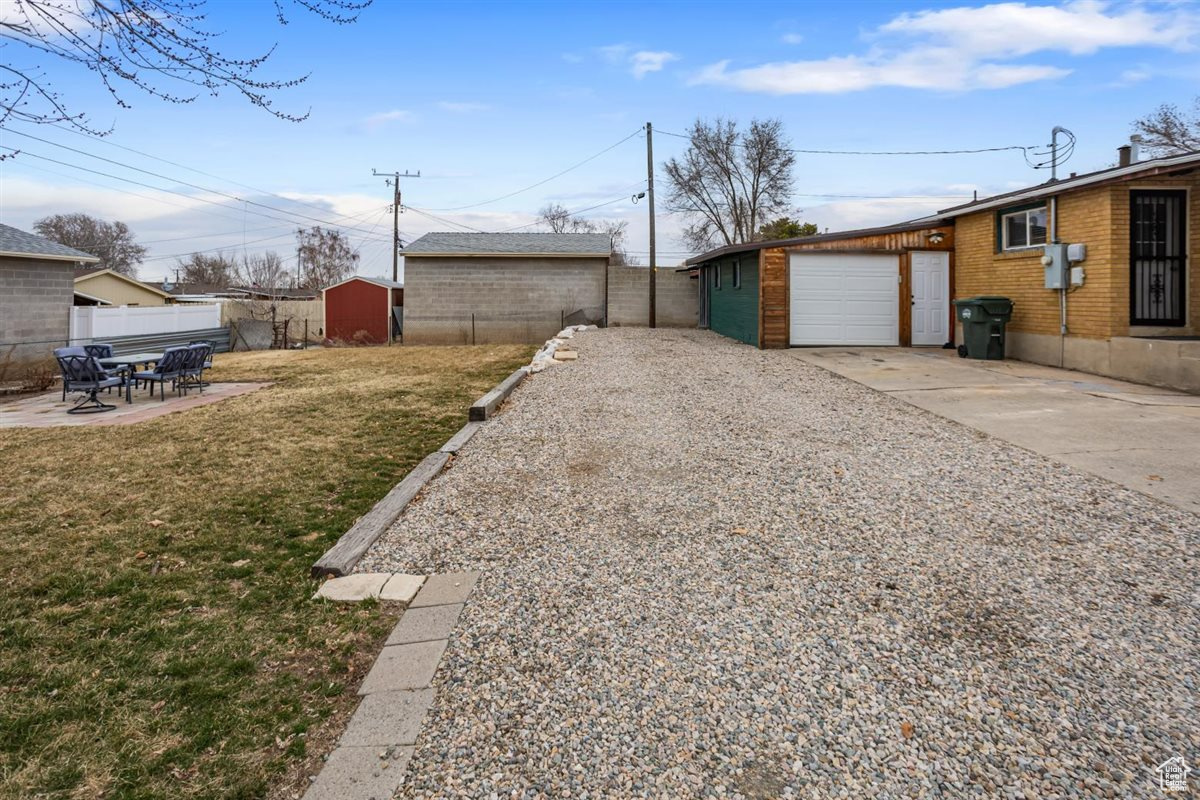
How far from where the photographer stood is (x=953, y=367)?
37.4 feet

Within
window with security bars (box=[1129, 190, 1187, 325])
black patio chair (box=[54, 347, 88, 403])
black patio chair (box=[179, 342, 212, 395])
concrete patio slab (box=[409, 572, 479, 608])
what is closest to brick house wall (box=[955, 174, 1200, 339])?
window with security bars (box=[1129, 190, 1187, 325])

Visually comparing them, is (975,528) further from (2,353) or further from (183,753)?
(2,353)

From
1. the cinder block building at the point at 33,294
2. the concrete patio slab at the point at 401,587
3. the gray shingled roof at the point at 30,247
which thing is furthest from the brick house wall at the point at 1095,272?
the gray shingled roof at the point at 30,247

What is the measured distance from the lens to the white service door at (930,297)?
47.2 ft

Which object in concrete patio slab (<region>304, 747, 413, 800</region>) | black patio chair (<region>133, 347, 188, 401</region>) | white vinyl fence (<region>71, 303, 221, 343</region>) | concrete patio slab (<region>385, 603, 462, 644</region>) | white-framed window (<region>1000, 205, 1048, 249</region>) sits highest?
white-framed window (<region>1000, 205, 1048, 249</region>)

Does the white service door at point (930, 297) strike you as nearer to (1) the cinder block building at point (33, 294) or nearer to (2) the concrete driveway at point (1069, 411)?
(2) the concrete driveway at point (1069, 411)

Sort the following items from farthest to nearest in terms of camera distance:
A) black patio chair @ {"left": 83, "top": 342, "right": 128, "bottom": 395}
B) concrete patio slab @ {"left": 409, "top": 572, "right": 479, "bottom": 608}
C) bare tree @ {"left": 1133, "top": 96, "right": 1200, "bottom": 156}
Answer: bare tree @ {"left": 1133, "top": 96, "right": 1200, "bottom": 156}
black patio chair @ {"left": 83, "top": 342, "right": 128, "bottom": 395}
concrete patio slab @ {"left": 409, "top": 572, "right": 479, "bottom": 608}

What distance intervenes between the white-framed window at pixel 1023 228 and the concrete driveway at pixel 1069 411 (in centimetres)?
223

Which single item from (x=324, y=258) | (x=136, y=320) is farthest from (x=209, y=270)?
(x=136, y=320)

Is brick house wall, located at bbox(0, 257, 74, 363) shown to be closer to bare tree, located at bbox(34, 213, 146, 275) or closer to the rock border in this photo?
the rock border

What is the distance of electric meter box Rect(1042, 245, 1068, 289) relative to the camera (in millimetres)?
10766

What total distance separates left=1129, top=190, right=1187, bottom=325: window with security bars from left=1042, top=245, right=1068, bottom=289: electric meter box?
87cm

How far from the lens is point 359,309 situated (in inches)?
1106

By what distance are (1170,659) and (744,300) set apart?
1418 cm
